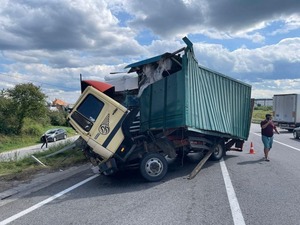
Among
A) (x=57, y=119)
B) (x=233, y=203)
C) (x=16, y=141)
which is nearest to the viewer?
(x=233, y=203)

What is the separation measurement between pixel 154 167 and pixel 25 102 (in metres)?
38.8

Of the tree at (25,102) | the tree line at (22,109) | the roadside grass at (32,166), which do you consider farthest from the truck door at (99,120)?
the tree at (25,102)

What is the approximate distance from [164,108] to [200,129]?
1220 mm

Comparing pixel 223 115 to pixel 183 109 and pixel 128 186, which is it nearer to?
pixel 183 109

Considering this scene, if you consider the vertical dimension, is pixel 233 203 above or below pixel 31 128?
above

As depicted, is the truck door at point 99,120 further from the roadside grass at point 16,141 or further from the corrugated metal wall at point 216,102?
the roadside grass at point 16,141

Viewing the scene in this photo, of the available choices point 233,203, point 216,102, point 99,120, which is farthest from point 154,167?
point 216,102

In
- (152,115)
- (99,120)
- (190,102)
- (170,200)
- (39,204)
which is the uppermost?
(190,102)

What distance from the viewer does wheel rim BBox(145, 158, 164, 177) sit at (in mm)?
8422

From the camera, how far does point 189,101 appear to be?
887 cm

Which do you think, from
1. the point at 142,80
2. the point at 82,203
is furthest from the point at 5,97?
the point at 82,203

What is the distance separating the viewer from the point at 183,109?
28.4 feet

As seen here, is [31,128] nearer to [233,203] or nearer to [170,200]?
[170,200]

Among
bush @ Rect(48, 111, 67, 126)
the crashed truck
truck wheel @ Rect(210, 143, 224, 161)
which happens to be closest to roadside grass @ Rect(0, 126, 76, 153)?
bush @ Rect(48, 111, 67, 126)
